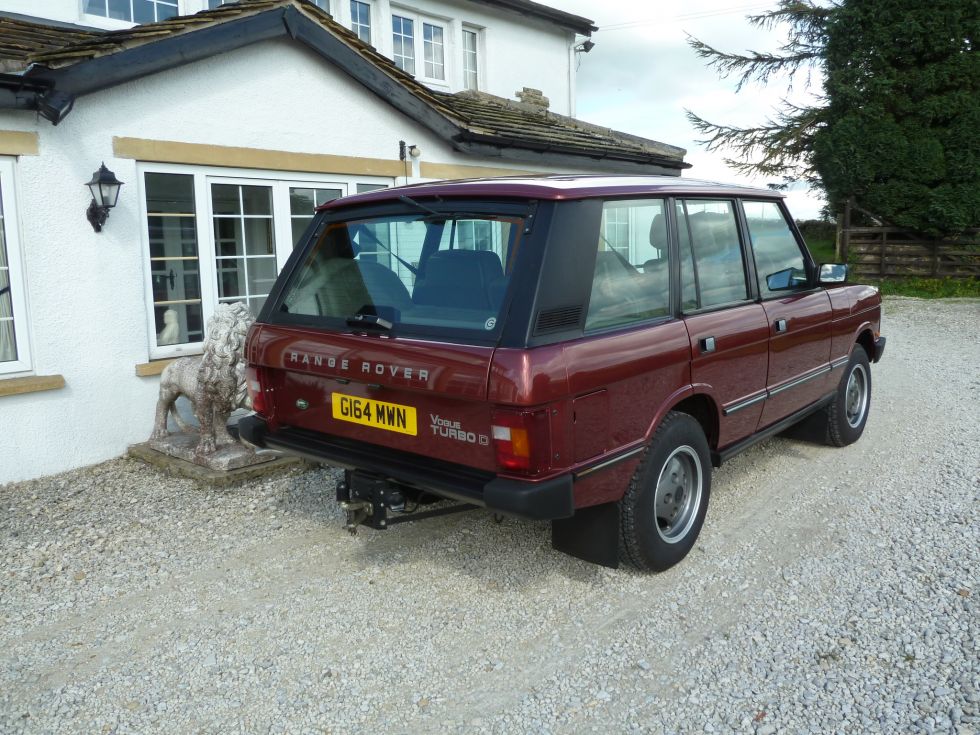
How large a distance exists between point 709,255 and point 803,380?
4.59ft

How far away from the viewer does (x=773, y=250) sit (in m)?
4.97

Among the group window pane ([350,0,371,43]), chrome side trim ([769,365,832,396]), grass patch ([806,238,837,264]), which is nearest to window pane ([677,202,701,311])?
chrome side trim ([769,365,832,396])

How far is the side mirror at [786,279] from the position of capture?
4.83 meters

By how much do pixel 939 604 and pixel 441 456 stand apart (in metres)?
2.40

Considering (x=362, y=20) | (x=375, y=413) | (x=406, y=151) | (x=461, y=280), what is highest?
(x=362, y=20)

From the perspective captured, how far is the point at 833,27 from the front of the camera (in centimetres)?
2012

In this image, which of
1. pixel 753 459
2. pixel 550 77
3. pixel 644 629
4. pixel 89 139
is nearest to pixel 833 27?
pixel 550 77

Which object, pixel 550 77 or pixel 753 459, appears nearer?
pixel 753 459

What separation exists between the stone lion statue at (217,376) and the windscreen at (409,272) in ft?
5.56

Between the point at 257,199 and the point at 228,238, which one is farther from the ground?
the point at 257,199

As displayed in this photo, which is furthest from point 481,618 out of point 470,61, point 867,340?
point 470,61

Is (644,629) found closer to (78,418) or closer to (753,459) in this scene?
(753,459)

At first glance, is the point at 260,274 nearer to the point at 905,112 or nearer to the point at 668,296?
the point at 668,296

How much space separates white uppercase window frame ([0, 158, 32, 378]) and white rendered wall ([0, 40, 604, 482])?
5 centimetres
